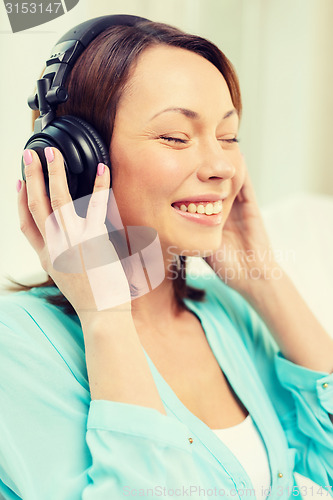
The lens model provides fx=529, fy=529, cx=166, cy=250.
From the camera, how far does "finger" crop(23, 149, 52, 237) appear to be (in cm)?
77

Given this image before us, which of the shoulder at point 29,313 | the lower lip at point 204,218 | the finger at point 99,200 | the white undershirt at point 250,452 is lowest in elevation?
the white undershirt at point 250,452

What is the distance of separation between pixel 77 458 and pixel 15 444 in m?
0.09

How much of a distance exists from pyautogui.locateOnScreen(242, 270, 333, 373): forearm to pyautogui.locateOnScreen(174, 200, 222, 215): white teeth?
0.27 metres

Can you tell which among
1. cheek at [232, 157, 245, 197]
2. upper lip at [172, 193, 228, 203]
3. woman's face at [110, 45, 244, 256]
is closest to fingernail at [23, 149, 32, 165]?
woman's face at [110, 45, 244, 256]

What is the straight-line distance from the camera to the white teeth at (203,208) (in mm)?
853

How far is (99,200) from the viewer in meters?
0.78

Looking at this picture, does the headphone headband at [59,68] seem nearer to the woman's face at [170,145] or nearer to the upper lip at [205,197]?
the woman's face at [170,145]

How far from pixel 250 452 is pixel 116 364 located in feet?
1.11

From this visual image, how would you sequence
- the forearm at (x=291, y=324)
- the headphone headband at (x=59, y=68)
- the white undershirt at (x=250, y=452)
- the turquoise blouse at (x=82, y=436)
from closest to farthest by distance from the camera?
1. the turquoise blouse at (x=82, y=436)
2. the headphone headband at (x=59, y=68)
3. the white undershirt at (x=250, y=452)
4. the forearm at (x=291, y=324)

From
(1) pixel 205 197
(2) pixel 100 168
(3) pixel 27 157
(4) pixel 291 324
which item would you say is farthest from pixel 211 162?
(4) pixel 291 324

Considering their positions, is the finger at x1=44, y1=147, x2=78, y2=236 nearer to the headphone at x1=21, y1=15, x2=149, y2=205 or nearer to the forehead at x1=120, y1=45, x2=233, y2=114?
the headphone at x1=21, y1=15, x2=149, y2=205

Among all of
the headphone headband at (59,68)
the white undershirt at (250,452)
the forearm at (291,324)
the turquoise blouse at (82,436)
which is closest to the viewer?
the turquoise blouse at (82,436)

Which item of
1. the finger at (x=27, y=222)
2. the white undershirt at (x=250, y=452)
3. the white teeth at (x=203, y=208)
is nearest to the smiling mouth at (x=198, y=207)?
the white teeth at (x=203, y=208)

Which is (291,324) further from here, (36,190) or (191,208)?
(36,190)
